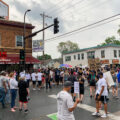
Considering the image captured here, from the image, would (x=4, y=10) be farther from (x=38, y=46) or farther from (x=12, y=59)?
(x=38, y=46)

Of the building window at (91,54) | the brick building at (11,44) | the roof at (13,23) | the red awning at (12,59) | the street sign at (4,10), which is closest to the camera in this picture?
the red awning at (12,59)

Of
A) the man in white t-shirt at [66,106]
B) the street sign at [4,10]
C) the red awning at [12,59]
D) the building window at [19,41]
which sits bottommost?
the man in white t-shirt at [66,106]

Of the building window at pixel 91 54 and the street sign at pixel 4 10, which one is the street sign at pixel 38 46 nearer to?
the street sign at pixel 4 10

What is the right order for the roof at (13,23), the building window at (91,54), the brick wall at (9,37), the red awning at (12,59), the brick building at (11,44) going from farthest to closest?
the building window at (91,54) → the brick wall at (9,37) → the roof at (13,23) → the brick building at (11,44) → the red awning at (12,59)

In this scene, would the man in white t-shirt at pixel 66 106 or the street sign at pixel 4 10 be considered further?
the street sign at pixel 4 10

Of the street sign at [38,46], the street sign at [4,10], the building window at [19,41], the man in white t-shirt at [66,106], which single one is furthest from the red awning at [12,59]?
the man in white t-shirt at [66,106]

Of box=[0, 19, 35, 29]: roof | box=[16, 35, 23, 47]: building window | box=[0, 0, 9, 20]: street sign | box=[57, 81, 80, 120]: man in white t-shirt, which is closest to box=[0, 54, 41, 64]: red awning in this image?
box=[16, 35, 23, 47]: building window

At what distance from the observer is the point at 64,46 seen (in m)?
78.8

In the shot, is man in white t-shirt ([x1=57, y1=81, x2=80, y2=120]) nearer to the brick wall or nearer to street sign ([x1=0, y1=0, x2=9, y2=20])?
the brick wall

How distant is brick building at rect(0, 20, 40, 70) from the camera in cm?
2027

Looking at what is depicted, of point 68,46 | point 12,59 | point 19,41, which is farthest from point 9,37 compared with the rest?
point 68,46

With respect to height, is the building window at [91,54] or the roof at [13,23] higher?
the roof at [13,23]

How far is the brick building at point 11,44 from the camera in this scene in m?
20.3

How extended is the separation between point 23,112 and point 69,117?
408cm
